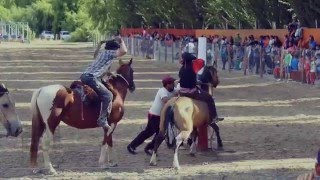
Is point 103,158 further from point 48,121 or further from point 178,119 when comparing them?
point 178,119

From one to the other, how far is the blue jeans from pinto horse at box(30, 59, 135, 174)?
0.08m

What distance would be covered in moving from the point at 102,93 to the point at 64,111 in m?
0.68

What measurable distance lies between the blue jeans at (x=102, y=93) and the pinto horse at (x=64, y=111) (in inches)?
3.0

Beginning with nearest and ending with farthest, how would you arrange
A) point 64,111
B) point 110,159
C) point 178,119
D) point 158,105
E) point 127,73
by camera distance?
point 64,111, point 178,119, point 110,159, point 127,73, point 158,105

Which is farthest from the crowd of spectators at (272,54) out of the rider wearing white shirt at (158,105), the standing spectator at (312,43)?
the rider wearing white shirt at (158,105)

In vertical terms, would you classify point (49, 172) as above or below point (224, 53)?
below

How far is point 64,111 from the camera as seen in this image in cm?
1364

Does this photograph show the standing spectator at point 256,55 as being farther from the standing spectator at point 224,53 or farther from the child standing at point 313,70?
the child standing at point 313,70

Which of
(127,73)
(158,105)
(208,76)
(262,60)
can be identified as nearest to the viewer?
(127,73)

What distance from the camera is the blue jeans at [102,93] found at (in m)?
13.8

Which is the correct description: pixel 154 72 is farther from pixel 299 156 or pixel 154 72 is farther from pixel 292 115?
pixel 299 156

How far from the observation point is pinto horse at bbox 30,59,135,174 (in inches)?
530

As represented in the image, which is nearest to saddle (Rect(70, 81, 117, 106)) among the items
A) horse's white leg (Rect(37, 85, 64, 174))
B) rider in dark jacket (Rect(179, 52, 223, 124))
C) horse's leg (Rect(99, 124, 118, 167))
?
horse's white leg (Rect(37, 85, 64, 174))

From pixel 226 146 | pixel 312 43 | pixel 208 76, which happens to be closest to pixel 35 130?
pixel 208 76
